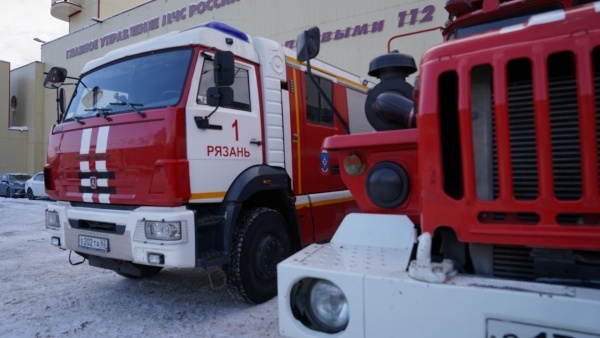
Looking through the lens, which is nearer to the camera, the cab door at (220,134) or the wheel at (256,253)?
the cab door at (220,134)

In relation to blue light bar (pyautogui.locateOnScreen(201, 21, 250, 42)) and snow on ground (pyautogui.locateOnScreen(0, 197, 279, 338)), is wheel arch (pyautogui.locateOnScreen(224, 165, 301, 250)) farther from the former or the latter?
blue light bar (pyautogui.locateOnScreen(201, 21, 250, 42))

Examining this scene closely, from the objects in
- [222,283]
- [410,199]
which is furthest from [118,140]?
[410,199]

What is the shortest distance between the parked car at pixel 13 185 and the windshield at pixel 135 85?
73.5 ft

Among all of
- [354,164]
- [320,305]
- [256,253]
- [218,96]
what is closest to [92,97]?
[218,96]

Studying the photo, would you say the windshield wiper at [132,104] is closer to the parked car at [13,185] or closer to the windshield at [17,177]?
the parked car at [13,185]

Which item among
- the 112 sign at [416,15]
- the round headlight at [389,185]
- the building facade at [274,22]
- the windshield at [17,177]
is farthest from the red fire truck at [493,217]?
the windshield at [17,177]

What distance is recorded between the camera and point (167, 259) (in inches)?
137

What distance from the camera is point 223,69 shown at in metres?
3.71

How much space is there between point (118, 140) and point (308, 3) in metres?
12.6

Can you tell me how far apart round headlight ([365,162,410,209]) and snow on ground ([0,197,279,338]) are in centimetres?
189

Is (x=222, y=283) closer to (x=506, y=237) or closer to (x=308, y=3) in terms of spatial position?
(x=506, y=237)

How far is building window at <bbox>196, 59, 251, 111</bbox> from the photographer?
3.89m

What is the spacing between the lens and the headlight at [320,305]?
1.82m

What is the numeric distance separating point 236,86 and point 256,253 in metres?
1.81
